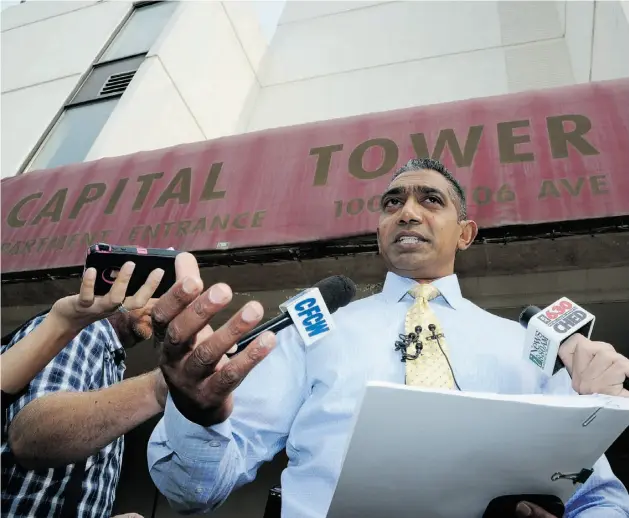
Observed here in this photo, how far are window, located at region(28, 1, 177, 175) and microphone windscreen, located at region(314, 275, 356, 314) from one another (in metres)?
5.39

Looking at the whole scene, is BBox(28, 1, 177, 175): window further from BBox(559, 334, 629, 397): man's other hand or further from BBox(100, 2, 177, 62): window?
BBox(559, 334, 629, 397): man's other hand

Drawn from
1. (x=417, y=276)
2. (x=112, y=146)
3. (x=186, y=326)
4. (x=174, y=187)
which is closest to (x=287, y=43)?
(x=112, y=146)

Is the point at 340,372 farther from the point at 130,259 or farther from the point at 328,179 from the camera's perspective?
the point at 328,179

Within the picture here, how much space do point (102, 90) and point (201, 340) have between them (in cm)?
715

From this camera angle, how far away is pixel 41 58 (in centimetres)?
778

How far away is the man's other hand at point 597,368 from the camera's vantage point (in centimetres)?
106

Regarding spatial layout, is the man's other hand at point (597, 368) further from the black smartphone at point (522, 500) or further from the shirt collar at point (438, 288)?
the shirt collar at point (438, 288)

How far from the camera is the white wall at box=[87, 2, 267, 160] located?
6.06 meters

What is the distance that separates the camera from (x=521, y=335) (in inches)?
68.7

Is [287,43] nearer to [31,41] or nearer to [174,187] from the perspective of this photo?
[31,41]

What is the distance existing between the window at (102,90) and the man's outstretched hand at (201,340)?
5874 millimetres

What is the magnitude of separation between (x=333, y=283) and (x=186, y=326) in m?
0.86

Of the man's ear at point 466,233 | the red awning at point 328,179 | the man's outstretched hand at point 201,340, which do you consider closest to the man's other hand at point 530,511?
the man's outstretched hand at point 201,340

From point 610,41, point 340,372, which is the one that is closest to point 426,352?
point 340,372
